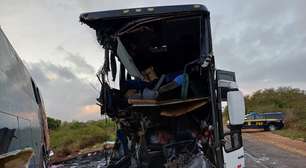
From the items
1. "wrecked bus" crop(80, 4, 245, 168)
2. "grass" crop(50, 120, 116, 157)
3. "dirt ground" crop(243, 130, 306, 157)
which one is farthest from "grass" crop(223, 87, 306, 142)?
"wrecked bus" crop(80, 4, 245, 168)

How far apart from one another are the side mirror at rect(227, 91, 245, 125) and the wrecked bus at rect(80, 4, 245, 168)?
0.5 inches

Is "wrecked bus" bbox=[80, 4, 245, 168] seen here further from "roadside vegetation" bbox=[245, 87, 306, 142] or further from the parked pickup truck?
"roadside vegetation" bbox=[245, 87, 306, 142]

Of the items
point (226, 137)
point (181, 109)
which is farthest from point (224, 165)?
point (181, 109)

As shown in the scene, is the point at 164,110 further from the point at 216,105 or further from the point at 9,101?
the point at 9,101

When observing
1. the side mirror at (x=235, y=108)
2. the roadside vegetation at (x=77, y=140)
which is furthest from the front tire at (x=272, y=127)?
the side mirror at (x=235, y=108)

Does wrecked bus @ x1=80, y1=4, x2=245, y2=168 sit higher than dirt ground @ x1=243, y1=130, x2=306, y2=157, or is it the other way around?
wrecked bus @ x1=80, y1=4, x2=245, y2=168

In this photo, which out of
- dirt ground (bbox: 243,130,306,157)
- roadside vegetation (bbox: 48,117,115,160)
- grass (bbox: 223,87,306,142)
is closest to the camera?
dirt ground (bbox: 243,130,306,157)

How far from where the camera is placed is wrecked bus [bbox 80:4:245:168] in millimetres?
6227

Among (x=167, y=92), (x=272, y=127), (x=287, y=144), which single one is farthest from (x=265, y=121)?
(x=167, y=92)

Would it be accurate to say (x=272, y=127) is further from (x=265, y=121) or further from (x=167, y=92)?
(x=167, y=92)

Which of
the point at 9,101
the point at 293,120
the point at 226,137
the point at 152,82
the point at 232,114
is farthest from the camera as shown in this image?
the point at 293,120

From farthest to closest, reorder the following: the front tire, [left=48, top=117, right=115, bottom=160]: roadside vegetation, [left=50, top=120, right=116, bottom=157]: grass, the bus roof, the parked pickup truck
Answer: the front tire
the parked pickup truck
[left=50, top=120, right=116, bottom=157]: grass
[left=48, top=117, right=115, bottom=160]: roadside vegetation
the bus roof

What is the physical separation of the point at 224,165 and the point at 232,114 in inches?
31.0

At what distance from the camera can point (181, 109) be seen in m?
6.72
